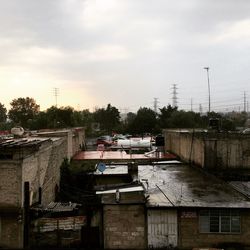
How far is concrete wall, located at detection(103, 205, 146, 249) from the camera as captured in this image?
14.2 meters

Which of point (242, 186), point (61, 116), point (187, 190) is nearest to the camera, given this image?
point (187, 190)

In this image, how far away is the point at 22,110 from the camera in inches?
3273

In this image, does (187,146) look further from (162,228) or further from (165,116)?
(165,116)

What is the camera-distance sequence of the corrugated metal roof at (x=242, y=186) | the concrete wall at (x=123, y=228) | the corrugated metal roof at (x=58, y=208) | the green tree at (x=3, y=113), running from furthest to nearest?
the green tree at (x=3, y=113) → the corrugated metal roof at (x=242, y=186) → the corrugated metal roof at (x=58, y=208) → the concrete wall at (x=123, y=228)

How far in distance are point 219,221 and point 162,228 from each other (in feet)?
6.55

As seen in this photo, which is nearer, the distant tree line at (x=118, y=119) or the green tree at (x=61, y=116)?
the distant tree line at (x=118, y=119)

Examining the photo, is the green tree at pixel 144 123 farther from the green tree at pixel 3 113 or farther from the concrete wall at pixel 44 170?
the green tree at pixel 3 113

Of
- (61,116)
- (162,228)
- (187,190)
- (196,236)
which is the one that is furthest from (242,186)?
(61,116)

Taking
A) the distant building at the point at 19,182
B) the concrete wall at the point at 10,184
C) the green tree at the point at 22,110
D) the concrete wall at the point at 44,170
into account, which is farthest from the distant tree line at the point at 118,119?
the concrete wall at the point at 10,184

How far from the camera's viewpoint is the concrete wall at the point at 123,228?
14.2 meters

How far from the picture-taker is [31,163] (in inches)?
610

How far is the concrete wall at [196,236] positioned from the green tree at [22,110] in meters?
70.7

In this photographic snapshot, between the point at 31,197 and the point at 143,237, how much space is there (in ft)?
14.4

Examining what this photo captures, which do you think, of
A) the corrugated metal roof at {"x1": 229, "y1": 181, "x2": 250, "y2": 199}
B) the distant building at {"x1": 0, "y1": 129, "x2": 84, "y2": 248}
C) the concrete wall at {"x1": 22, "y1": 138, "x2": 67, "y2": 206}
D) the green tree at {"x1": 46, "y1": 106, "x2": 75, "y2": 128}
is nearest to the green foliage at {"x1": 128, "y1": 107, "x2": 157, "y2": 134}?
the green tree at {"x1": 46, "y1": 106, "x2": 75, "y2": 128}
